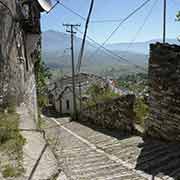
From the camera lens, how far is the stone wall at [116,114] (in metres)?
8.58

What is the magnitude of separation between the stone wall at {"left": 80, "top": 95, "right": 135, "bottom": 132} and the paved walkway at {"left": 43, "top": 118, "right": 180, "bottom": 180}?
4.76ft

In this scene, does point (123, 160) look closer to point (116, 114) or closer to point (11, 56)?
point (11, 56)

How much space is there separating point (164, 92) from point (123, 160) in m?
1.94

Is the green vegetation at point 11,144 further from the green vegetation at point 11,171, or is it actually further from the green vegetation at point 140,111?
the green vegetation at point 140,111

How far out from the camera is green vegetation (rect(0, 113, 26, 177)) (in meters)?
3.17

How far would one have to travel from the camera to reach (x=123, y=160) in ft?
18.0

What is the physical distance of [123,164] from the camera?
5.23m

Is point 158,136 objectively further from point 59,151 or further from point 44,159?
point 44,159

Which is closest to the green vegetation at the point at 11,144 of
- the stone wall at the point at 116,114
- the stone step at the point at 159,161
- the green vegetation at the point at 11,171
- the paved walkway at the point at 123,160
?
the green vegetation at the point at 11,171

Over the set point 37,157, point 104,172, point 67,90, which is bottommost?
point 67,90

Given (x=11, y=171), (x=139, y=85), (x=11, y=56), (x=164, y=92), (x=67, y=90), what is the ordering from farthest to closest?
(x=67, y=90) → (x=139, y=85) → (x=11, y=56) → (x=164, y=92) → (x=11, y=171)

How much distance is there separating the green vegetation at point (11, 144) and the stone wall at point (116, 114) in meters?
A: 4.20

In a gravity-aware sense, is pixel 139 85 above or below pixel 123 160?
above

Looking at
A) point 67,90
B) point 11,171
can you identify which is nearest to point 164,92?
point 11,171
